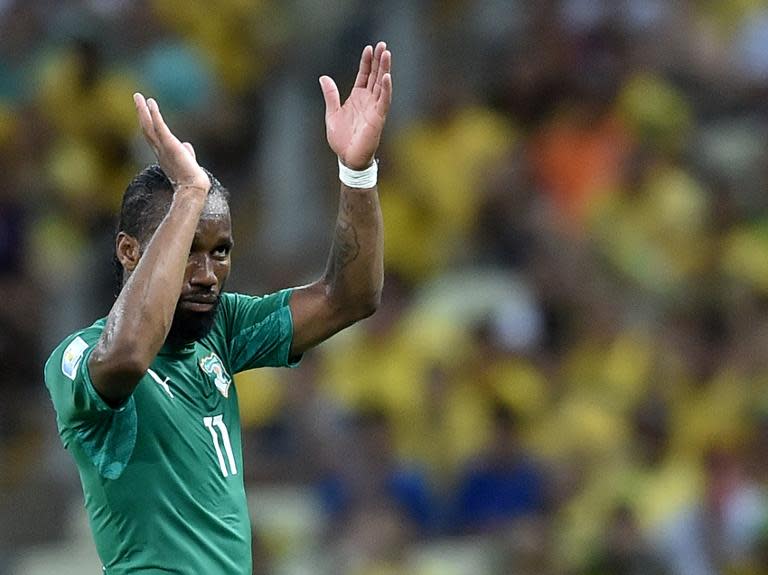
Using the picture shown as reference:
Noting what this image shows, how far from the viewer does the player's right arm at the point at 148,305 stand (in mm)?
3986

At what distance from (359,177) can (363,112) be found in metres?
0.18

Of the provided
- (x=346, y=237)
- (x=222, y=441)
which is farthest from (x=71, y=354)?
(x=346, y=237)

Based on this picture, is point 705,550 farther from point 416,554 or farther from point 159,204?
point 159,204

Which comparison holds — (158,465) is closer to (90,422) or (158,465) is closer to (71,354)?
(90,422)

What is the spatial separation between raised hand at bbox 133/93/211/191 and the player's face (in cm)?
11

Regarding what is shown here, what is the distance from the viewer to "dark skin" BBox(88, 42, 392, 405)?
402cm

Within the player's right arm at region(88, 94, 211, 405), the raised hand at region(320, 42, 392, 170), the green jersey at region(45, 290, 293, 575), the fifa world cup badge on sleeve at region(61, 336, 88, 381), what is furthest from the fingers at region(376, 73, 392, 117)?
the fifa world cup badge on sleeve at region(61, 336, 88, 381)

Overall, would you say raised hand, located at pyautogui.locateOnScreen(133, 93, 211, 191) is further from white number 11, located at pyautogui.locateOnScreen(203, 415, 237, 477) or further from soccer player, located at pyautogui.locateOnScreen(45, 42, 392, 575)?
white number 11, located at pyautogui.locateOnScreen(203, 415, 237, 477)

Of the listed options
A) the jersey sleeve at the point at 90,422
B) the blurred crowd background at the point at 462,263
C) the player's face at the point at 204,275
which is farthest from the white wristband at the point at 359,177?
the blurred crowd background at the point at 462,263

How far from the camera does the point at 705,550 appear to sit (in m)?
8.15

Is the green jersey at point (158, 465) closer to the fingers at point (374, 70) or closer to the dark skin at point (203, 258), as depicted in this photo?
the dark skin at point (203, 258)

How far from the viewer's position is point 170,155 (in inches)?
167

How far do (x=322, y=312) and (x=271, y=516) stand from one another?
4350mm

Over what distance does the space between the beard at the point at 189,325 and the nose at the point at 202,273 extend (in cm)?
7
